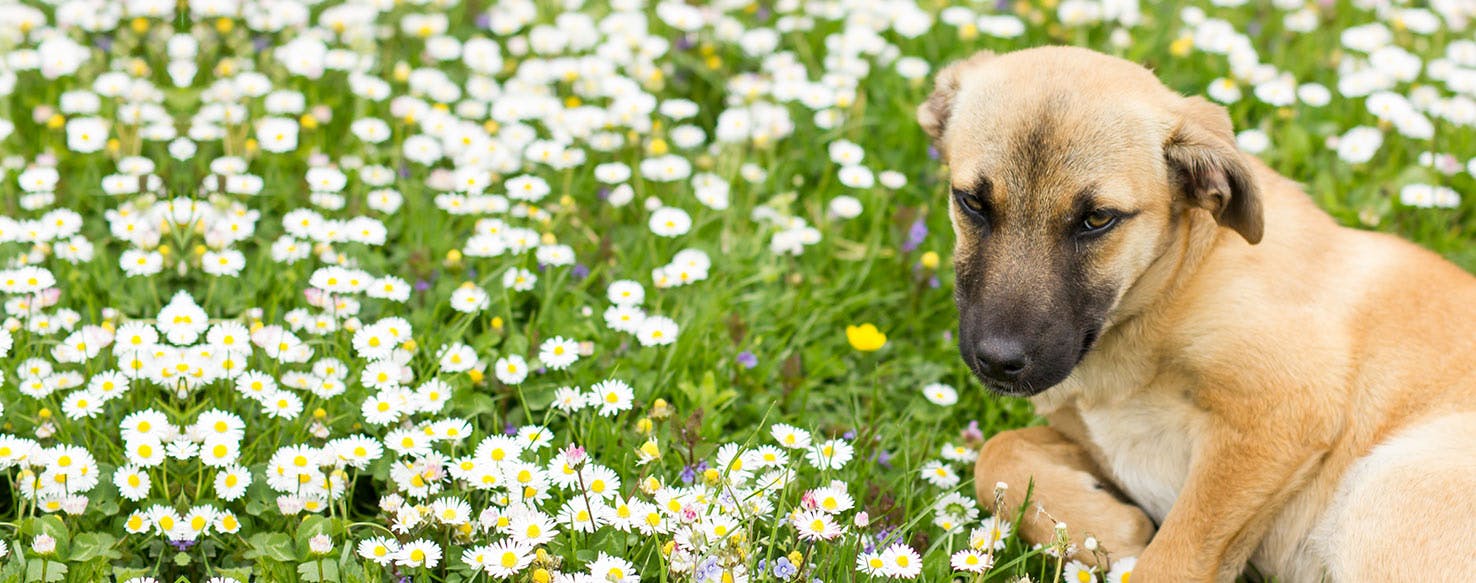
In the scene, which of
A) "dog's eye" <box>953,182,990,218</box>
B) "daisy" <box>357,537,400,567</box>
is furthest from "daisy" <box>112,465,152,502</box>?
"dog's eye" <box>953,182,990,218</box>

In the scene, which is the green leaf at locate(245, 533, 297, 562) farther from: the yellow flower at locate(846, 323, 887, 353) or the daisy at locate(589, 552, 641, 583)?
the yellow flower at locate(846, 323, 887, 353)

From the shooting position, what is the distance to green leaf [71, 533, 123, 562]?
350 cm

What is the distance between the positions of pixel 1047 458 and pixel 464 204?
2230 millimetres

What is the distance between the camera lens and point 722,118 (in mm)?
5883

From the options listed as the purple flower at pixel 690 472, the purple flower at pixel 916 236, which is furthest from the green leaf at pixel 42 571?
the purple flower at pixel 916 236

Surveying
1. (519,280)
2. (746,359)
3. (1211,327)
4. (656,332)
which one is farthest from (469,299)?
(1211,327)

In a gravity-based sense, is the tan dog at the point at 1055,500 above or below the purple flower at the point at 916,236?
above

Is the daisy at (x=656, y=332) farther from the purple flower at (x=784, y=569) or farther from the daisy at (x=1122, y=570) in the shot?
the daisy at (x=1122, y=570)

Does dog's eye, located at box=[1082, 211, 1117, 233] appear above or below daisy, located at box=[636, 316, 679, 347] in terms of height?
above

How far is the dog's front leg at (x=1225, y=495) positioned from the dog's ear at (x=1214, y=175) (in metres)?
0.53

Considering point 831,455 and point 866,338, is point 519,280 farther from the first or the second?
point 831,455

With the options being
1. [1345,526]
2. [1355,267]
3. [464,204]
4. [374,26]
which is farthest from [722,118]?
[1345,526]

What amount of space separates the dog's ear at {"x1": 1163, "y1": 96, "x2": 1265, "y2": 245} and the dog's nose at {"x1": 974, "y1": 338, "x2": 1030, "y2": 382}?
2.12 feet

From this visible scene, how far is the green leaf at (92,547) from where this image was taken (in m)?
3.50
